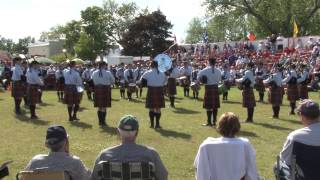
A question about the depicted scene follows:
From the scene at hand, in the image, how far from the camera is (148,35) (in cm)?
5412

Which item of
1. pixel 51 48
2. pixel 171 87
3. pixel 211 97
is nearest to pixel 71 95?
pixel 211 97

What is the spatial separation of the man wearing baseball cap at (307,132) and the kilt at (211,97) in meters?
7.43

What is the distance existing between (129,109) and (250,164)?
39.7ft

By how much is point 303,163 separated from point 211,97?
25.1ft

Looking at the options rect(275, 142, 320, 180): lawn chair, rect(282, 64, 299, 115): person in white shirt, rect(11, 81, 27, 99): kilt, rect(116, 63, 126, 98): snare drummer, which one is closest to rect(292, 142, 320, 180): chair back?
rect(275, 142, 320, 180): lawn chair

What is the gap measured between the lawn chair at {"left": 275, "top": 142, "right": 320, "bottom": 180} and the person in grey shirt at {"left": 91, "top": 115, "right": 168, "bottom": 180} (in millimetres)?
990

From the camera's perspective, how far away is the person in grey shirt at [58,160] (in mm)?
3938

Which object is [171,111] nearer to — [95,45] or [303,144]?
[303,144]

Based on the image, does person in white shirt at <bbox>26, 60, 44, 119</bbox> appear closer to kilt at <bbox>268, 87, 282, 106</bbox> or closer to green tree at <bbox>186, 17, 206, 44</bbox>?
kilt at <bbox>268, 87, 282, 106</bbox>

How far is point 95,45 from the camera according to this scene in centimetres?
5844

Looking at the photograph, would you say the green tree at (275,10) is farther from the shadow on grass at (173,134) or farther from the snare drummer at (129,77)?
the shadow on grass at (173,134)

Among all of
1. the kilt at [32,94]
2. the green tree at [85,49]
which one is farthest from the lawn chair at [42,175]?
the green tree at [85,49]

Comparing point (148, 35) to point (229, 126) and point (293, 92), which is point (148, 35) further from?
point (229, 126)

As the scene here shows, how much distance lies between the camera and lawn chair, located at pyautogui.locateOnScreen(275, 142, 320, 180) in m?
4.28
